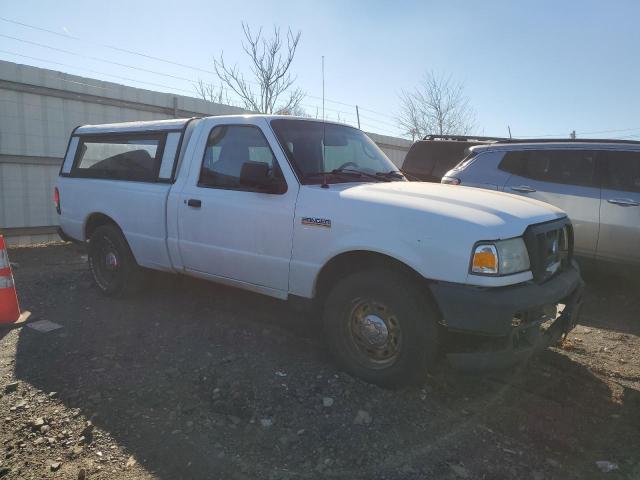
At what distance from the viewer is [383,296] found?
132 inches

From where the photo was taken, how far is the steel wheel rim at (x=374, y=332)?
→ 338cm

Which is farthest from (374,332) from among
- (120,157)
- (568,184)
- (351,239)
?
(568,184)

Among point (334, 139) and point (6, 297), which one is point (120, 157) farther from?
point (334, 139)

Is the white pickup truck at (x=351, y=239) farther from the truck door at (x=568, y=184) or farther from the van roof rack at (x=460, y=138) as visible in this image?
the van roof rack at (x=460, y=138)

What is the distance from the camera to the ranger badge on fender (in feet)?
11.8

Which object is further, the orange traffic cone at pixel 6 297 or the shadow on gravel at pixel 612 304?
the shadow on gravel at pixel 612 304

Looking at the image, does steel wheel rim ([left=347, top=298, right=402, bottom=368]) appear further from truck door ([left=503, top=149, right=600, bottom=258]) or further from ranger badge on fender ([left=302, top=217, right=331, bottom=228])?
truck door ([left=503, top=149, right=600, bottom=258])

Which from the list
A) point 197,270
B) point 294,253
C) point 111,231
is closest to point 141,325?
point 197,270

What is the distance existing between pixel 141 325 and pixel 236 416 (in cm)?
197

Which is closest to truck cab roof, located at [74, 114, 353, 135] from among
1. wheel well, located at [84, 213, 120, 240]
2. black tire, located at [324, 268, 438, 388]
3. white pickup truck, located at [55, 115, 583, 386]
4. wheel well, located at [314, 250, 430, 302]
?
white pickup truck, located at [55, 115, 583, 386]

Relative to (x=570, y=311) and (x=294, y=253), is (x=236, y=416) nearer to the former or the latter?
(x=294, y=253)

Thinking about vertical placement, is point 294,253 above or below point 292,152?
below

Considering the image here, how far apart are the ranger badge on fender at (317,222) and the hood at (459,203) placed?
22cm

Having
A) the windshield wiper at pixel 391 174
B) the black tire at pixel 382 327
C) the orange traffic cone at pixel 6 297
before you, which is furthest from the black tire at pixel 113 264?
the windshield wiper at pixel 391 174
